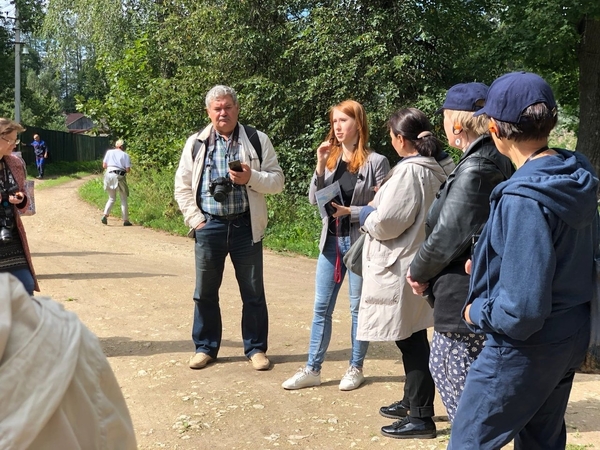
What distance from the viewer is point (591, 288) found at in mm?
2609

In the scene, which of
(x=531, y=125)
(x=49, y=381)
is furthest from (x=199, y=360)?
(x=49, y=381)

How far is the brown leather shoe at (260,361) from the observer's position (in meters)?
5.64

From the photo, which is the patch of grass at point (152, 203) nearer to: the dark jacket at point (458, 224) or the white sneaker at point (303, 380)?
the white sneaker at point (303, 380)

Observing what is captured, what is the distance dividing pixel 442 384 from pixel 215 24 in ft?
48.0

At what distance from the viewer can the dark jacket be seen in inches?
127

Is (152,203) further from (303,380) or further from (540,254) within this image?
(540,254)

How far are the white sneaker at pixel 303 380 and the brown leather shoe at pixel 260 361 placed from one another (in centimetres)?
43

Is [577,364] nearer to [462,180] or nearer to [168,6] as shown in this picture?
[462,180]

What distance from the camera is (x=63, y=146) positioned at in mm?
40750

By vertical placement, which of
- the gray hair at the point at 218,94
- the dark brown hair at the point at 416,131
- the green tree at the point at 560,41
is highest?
the green tree at the point at 560,41

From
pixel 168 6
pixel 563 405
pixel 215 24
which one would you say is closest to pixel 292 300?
pixel 563 405

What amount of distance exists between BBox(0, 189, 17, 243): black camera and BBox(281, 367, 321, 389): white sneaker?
7.91 ft

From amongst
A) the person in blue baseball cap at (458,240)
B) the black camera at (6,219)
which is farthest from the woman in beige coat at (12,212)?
the person in blue baseball cap at (458,240)

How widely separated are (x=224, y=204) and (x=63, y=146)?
37.8 m
